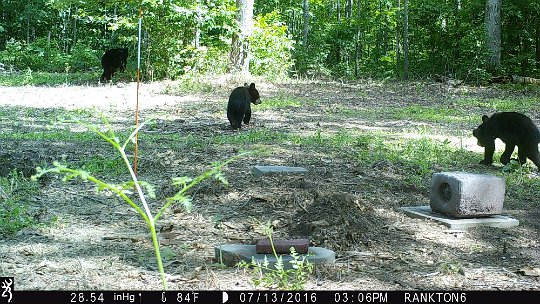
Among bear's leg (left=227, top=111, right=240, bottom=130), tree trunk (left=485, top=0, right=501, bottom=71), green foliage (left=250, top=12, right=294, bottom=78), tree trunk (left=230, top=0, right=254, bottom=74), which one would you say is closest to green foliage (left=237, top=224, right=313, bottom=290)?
bear's leg (left=227, top=111, right=240, bottom=130)

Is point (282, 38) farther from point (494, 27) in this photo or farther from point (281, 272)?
point (281, 272)

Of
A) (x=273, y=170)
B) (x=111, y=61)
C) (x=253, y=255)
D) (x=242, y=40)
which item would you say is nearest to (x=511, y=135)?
(x=273, y=170)

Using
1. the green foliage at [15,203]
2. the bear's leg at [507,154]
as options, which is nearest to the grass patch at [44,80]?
the green foliage at [15,203]

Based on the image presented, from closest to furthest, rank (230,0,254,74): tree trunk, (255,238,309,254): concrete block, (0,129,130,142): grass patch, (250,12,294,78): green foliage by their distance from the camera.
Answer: (255,238,309,254): concrete block, (0,129,130,142): grass patch, (230,0,254,74): tree trunk, (250,12,294,78): green foliage

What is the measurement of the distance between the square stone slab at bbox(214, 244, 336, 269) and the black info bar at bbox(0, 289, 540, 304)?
59cm

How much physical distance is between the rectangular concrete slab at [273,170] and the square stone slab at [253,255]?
306 cm

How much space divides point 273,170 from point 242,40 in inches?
538

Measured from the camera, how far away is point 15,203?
256 inches

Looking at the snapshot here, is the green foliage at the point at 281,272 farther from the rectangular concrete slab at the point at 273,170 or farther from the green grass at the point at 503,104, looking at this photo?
the green grass at the point at 503,104

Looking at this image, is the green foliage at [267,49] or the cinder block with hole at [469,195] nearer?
the cinder block with hole at [469,195]

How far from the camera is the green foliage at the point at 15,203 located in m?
5.75

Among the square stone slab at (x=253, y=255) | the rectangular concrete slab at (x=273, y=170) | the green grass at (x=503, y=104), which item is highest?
the green grass at (x=503, y=104)

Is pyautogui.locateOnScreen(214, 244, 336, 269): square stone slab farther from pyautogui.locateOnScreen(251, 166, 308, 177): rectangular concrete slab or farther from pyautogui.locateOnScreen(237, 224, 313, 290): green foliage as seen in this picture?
pyautogui.locateOnScreen(251, 166, 308, 177): rectangular concrete slab

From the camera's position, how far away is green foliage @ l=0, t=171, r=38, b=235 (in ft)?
18.9
